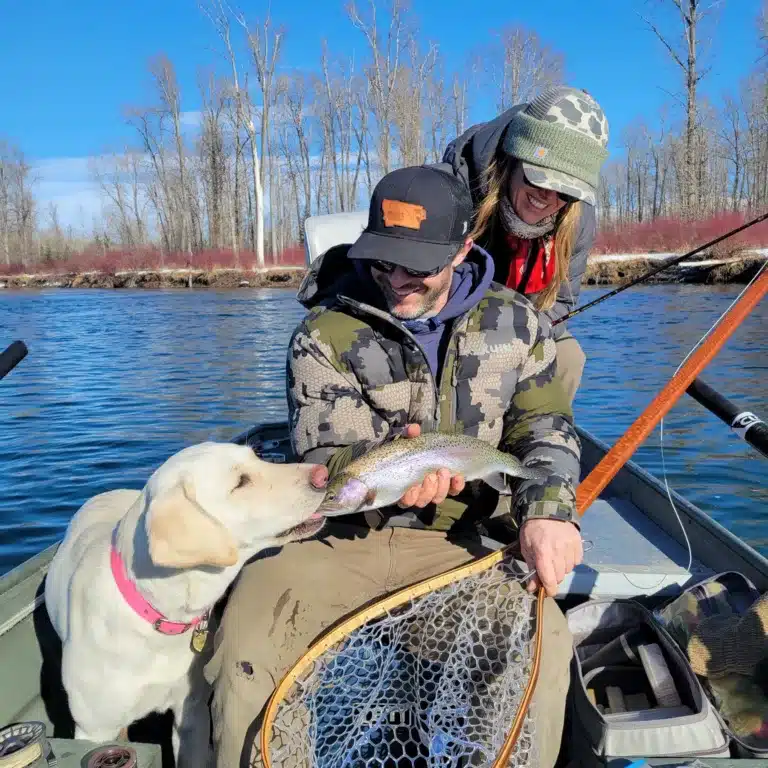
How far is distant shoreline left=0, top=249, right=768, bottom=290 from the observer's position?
3114 centimetres

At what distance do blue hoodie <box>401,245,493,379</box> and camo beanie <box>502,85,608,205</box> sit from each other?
1.93ft

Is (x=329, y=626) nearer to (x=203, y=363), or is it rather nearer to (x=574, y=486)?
(x=574, y=486)

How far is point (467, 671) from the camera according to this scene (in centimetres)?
297

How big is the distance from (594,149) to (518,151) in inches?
16.2

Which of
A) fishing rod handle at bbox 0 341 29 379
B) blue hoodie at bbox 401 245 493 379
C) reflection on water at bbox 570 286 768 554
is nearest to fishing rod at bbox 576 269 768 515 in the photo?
blue hoodie at bbox 401 245 493 379

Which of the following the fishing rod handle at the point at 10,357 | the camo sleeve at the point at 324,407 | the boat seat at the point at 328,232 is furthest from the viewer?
the boat seat at the point at 328,232

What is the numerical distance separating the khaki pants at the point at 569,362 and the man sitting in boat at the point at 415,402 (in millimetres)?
1404

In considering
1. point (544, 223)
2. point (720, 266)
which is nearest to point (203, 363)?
point (544, 223)

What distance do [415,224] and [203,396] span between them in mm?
11906

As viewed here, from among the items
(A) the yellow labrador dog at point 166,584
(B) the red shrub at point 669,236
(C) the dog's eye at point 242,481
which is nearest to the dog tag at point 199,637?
(A) the yellow labrador dog at point 166,584

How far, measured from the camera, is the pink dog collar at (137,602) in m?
2.95

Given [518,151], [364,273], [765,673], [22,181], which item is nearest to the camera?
[765,673]

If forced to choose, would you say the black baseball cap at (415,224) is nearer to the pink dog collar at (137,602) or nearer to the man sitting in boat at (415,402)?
the man sitting in boat at (415,402)

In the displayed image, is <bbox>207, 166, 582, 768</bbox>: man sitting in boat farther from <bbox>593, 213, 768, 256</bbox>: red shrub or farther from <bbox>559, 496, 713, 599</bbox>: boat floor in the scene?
<bbox>593, 213, 768, 256</bbox>: red shrub
